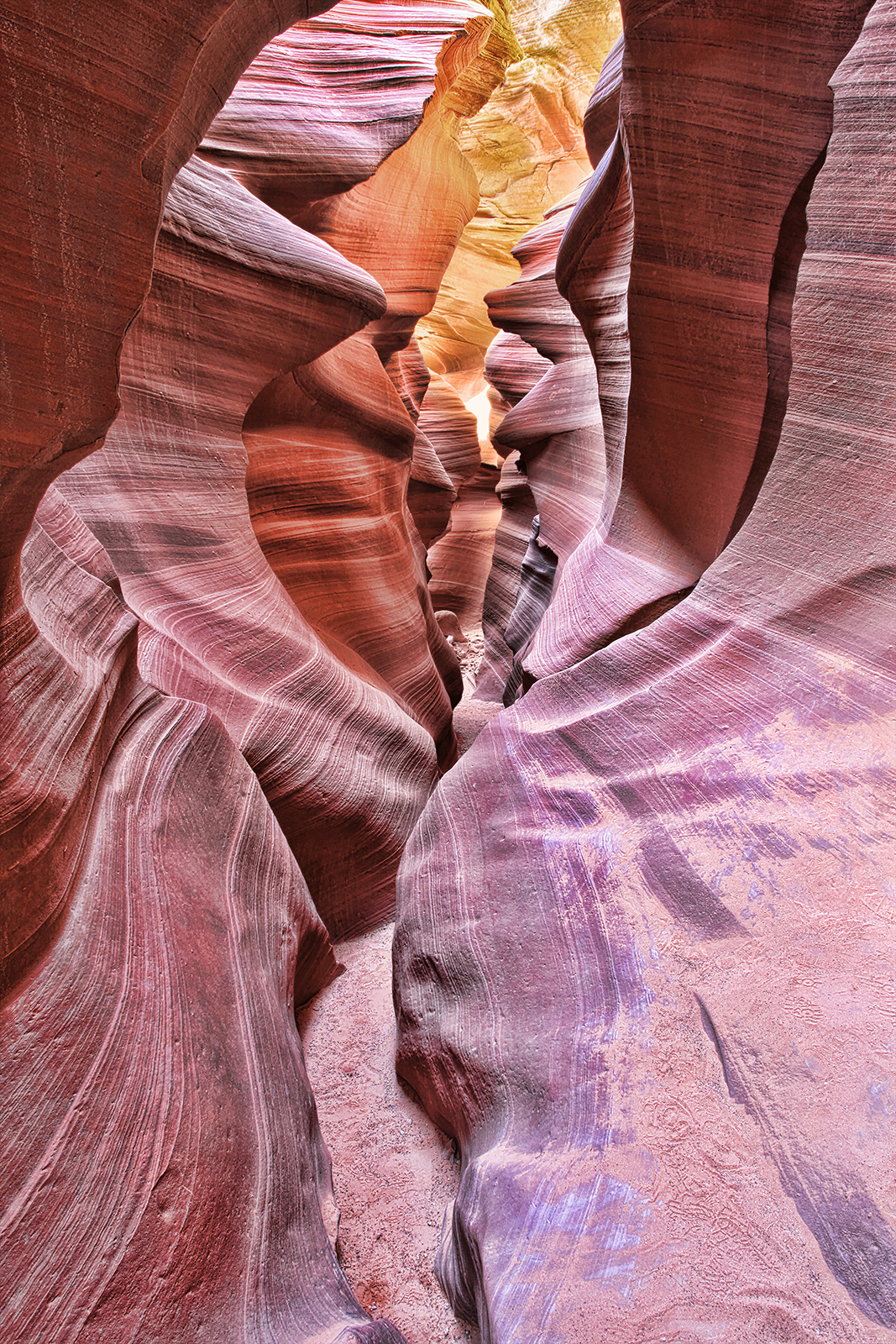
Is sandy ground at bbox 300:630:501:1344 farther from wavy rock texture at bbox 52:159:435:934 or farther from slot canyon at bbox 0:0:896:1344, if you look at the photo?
wavy rock texture at bbox 52:159:435:934

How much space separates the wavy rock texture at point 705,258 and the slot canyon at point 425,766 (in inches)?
0.7

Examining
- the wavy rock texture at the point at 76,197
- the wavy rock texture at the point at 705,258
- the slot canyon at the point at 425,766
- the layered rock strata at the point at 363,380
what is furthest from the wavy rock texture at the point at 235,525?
the wavy rock texture at the point at 76,197

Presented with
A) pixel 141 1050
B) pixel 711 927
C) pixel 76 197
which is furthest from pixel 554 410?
pixel 141 1050

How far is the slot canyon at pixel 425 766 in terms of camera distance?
1.39 m

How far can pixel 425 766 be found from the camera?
4828 millimetres

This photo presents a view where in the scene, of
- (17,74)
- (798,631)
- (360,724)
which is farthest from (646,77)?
(360,724)

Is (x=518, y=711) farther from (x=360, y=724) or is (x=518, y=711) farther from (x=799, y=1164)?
(x=799, y=1164)

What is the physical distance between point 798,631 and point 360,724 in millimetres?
2348

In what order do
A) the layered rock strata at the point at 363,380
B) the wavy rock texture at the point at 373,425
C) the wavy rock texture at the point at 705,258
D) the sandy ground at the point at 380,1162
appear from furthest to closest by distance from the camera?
the wavy rock texture at the point at 373,425, the layered rock strata at the point at 363,380, the wavy rock texture at the point at 705,258, the sandy ground at the point at 380,1162

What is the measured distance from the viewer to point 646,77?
10.3 ft

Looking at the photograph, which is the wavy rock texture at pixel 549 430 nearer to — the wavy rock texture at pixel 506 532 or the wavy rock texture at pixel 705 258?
the wavy rock texture at pixel 506 532

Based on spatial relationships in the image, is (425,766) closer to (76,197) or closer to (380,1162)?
(380,1162)

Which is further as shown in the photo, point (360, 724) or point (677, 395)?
point (360, 724)

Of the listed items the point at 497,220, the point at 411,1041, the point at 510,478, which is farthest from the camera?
the point at 497,220
